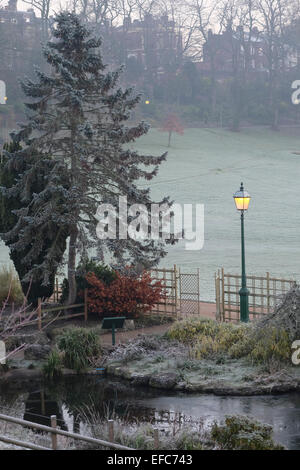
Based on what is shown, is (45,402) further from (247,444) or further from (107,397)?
(247,444)

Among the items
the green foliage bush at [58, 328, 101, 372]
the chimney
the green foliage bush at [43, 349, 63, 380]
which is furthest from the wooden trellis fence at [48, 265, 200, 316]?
the chimney

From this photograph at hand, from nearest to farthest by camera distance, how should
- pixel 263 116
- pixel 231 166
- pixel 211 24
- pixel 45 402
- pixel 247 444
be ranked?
pixel 247 444, pixel 45 402, pixel 231 166, pixel 263 116, pixel 211 24

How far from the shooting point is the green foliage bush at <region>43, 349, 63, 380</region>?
1494cm

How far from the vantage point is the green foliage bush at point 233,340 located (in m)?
14.4

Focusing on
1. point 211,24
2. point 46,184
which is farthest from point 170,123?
point 46,184

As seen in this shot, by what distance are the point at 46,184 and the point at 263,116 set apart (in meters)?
66.3

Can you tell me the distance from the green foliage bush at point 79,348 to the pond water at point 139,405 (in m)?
0.81

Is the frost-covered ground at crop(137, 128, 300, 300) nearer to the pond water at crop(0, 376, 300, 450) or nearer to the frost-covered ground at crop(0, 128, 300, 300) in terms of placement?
the frost-covered ground at crop(0, 128, 300, 300)

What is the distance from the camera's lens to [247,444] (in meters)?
9.14

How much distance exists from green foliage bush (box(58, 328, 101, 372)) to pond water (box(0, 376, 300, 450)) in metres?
0.81

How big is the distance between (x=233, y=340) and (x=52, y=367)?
4.04 m

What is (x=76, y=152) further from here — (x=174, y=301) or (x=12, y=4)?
(x=12, y=4)

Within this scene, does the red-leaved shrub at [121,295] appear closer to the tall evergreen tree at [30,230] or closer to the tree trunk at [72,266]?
the tree trunk at [72,266]

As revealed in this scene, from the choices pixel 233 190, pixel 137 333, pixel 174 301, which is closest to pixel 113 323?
pixel 137 333
